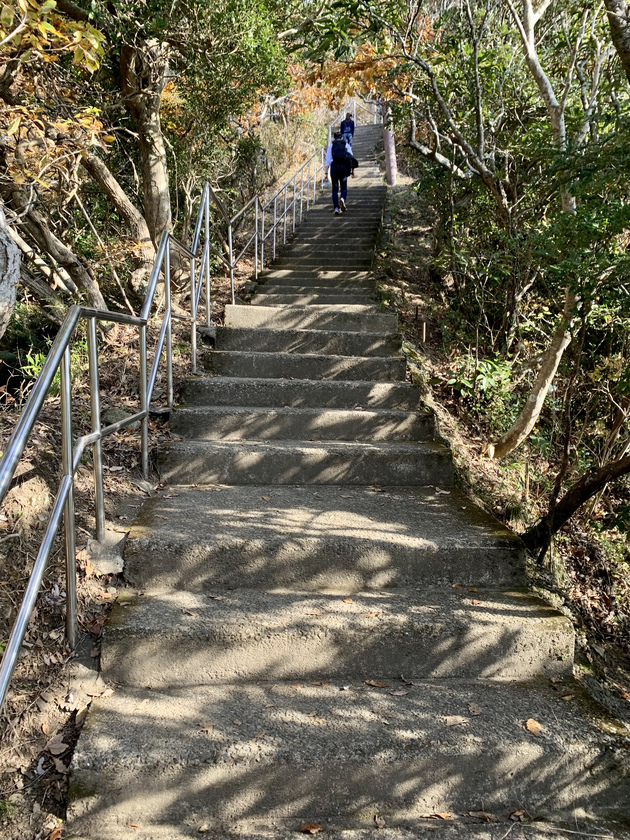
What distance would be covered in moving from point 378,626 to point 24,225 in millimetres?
4461

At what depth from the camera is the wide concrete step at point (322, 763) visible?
172 cm

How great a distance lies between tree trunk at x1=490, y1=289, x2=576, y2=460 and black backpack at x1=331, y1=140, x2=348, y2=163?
19.2 feet

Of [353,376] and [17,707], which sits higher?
[353,376]

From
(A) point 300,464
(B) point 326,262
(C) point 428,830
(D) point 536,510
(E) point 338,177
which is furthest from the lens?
(E) point 338,177

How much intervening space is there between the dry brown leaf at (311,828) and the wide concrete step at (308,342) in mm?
3529

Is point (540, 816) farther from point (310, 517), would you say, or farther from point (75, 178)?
point (75, 178)

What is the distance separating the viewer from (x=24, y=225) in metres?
4.90

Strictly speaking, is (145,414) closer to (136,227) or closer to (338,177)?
(136,227)

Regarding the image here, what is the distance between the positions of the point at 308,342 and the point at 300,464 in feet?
5.68

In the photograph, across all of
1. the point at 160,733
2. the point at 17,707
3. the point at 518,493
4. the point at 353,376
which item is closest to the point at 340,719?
the point at 160,733

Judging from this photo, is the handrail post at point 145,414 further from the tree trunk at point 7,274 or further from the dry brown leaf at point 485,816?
the dry brown leaf at point 485,816

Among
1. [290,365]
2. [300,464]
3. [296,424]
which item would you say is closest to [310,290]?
[290,365]

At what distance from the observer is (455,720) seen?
1942 mm

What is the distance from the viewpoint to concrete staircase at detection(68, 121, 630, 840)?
5.75 ft
